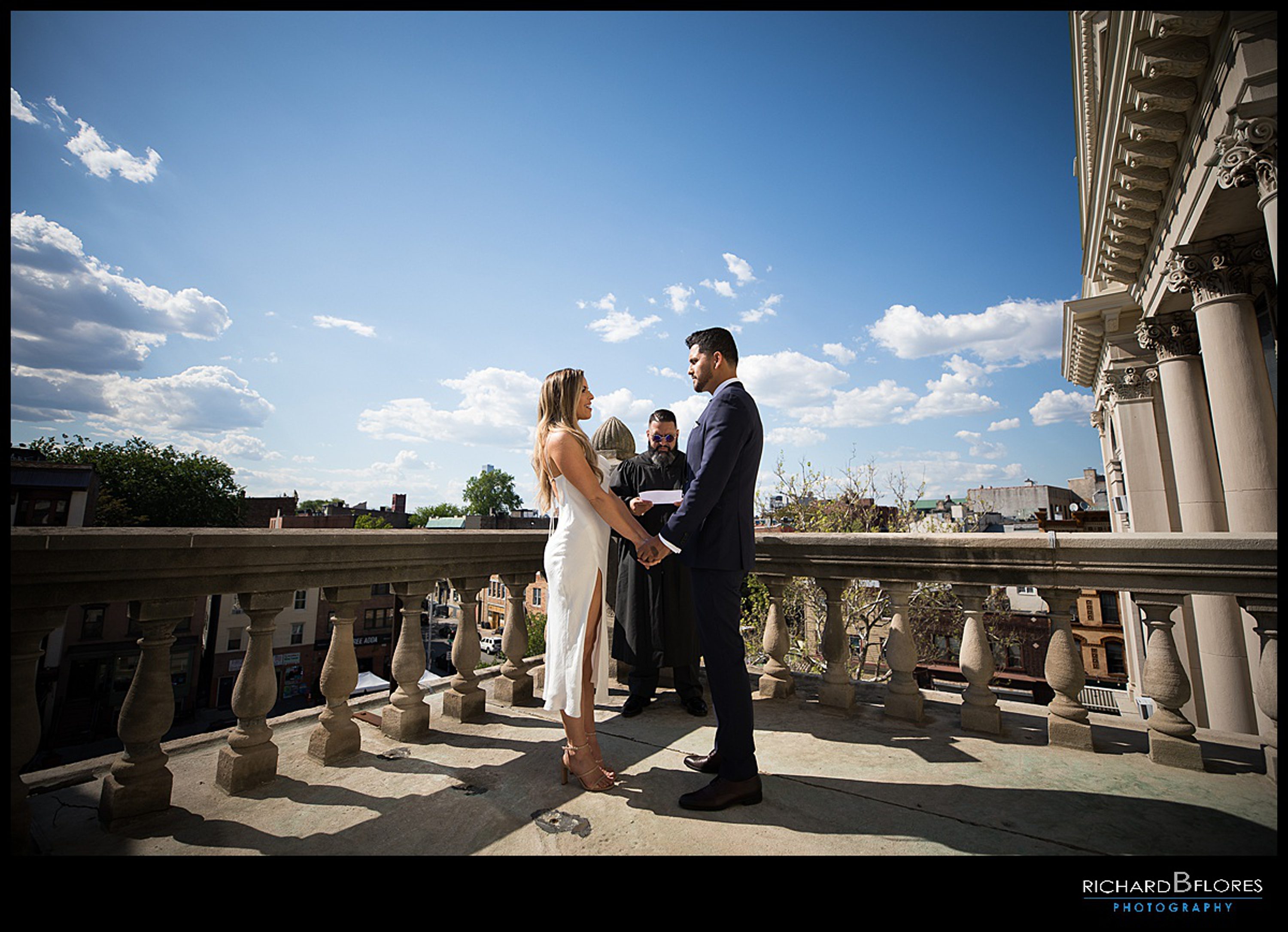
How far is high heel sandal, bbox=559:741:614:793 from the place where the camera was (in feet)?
8.64

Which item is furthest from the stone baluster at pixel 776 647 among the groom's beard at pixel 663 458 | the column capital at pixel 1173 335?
the column capital at pixel 1173 335

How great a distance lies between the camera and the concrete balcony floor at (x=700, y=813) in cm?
Answer: 214

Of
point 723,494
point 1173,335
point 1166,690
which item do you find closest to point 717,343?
point 723,494

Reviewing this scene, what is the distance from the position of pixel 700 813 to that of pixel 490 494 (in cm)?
8116

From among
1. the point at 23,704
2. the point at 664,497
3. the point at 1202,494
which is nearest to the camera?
the point at 23,704

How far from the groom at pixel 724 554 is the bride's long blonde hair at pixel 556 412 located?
626 millimetres

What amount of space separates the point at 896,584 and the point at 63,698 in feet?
124

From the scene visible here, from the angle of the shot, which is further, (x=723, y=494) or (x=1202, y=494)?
(x=1202, y=494)

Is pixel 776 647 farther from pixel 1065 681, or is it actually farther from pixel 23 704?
pixel 23 704

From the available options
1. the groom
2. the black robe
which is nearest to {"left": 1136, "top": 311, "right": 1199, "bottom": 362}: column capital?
the black robe

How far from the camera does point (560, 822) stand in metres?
2.32

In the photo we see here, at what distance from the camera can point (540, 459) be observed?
3.03 metres

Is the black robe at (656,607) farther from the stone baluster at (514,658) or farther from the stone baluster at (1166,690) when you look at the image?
the stone baluster at (1166,690)
